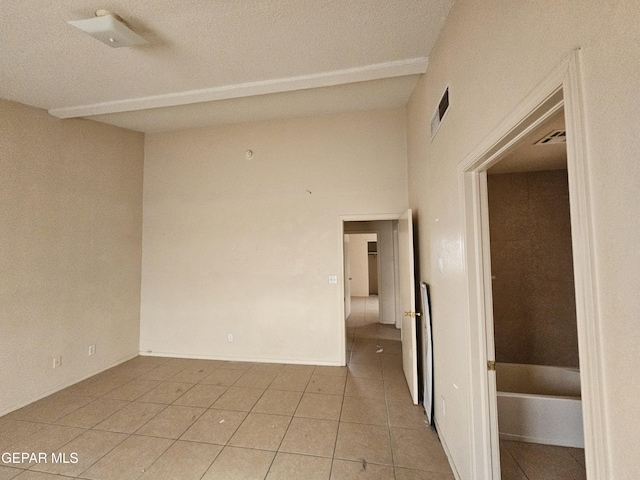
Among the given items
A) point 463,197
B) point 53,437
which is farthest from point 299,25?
point 53,437

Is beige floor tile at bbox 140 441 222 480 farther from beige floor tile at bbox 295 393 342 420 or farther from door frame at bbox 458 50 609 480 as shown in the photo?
door frame at bbox 458 50 609 480

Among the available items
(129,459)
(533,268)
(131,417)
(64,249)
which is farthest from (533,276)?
(64,249)

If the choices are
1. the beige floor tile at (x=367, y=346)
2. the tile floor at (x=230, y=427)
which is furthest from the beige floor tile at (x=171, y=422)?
the beige floor tile at (x=367, y=346)

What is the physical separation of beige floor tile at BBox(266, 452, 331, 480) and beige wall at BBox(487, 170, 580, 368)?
8.50 feet

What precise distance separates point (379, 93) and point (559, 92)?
2629 millimetres

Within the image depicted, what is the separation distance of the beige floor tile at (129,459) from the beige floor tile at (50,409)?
982 mm

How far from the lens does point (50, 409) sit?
2631mm

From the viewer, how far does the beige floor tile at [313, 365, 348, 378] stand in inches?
131

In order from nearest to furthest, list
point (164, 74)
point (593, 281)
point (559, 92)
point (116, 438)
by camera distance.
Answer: point (593, 281) < point (559, 92) < point (116, 438) < point (164, 74)

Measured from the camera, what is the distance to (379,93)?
310 centimetres

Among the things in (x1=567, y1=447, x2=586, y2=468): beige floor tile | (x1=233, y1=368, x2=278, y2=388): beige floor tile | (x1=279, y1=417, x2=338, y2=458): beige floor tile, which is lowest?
(x1=567, y1=447, x2=586, y2=468): beige floor tile

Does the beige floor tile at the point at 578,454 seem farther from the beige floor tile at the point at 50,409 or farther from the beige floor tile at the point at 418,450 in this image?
the beige floor tile at the point at 50,409

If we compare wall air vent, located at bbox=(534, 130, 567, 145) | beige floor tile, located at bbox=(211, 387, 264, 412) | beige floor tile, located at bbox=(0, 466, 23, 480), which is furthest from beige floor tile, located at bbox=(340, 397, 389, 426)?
wall air vent, located at bbox=(534, 130, 567, 145)

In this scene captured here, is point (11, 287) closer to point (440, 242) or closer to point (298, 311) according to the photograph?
point (298, 311)
